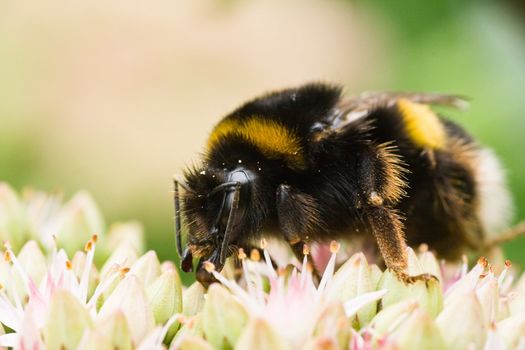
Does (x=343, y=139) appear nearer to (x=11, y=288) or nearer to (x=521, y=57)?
(x=11, y=288)

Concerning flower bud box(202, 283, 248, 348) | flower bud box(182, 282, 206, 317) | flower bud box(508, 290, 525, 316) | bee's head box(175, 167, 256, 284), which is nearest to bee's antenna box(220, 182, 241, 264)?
bee's head box(175, 167, 256, 284)

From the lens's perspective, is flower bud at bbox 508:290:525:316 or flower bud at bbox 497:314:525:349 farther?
flower bud at bbox 508:290:525:316

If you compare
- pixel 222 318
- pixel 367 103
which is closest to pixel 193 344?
pixel 222 318

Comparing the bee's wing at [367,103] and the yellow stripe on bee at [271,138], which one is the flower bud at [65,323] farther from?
the bee's wing at [367,103]

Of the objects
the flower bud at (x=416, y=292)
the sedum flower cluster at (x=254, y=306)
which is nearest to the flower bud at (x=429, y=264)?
the sedum flower cluster at (x=254, y=306)

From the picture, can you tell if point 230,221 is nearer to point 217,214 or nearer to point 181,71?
point 217,214

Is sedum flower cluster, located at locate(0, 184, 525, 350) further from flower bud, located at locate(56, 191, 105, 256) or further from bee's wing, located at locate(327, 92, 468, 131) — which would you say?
bee's wing, located at locate(327, 92, 468, 131)
